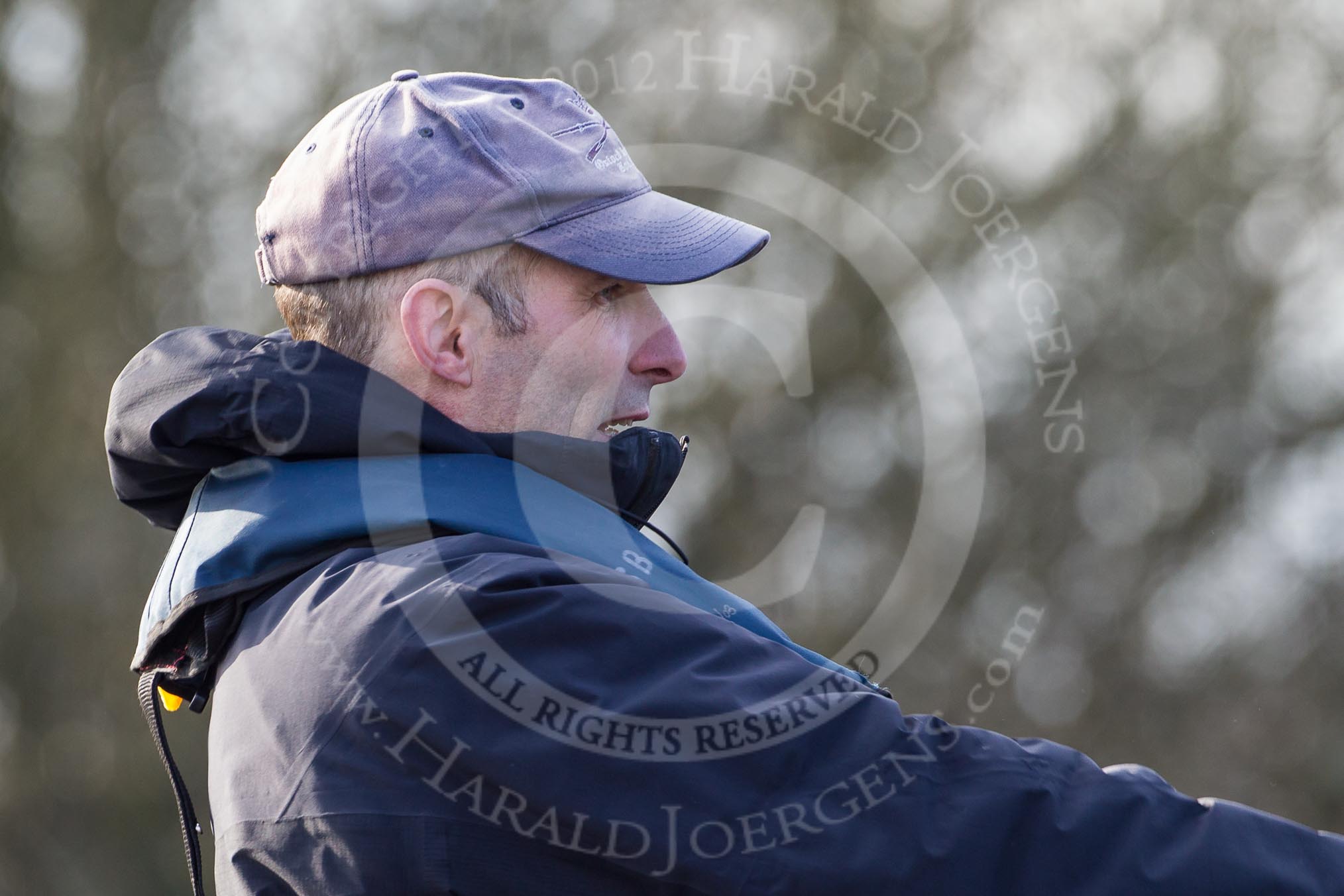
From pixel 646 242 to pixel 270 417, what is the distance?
1.64ft

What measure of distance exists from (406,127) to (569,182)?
203mm

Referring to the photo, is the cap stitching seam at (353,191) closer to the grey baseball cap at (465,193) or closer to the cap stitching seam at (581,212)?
the grey baseball cap at (465,193)

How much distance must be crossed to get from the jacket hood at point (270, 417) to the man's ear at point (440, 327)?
0.13 m

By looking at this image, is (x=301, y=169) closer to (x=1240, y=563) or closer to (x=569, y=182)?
(x=569, y=182)

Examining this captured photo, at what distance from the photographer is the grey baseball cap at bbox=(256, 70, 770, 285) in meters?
1.46

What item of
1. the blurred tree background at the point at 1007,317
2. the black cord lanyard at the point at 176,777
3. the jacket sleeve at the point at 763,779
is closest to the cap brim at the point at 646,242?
the jacket sleeve at the point at 763,779

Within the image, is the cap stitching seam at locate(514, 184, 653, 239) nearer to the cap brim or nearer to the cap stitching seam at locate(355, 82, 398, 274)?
the cap brim

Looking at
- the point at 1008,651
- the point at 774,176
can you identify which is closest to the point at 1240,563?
the point at 1008,651

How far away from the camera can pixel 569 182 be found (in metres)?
1.51

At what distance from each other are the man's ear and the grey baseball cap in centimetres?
4

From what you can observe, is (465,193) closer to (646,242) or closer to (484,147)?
(484,147)

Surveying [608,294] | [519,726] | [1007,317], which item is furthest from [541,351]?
[1007,317]

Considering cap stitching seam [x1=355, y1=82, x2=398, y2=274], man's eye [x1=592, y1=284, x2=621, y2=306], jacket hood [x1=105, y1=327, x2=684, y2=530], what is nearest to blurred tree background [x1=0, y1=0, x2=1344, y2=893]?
man's eye [x1=592, y1=284, x2=621, y2=306]

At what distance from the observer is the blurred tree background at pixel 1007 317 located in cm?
640
